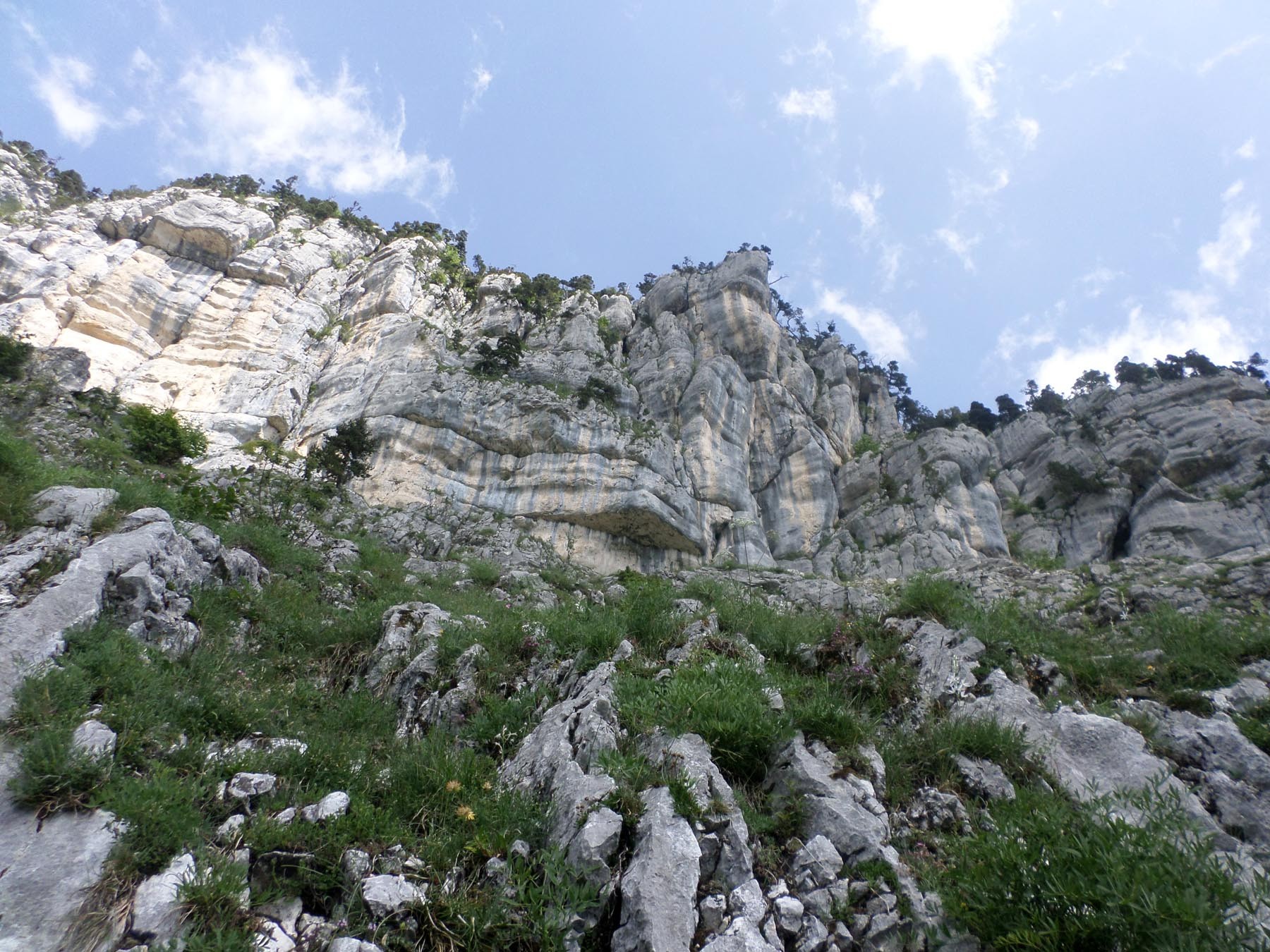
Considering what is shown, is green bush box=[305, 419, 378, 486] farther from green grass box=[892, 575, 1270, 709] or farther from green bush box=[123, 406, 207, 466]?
green grass box=[892, 575, 1270, 709]

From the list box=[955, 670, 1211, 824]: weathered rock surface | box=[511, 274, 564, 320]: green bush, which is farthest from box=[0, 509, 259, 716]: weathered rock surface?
box=[511, 274, 564, 320]: green bush

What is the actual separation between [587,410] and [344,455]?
955 centimetres

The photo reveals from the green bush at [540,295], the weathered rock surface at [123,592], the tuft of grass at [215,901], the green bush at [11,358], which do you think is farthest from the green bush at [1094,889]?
the green bush at [540,295]

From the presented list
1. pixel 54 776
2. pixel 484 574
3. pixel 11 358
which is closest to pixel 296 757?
pixel 54 776

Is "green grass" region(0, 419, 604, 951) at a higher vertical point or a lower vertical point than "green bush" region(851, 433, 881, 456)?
lower

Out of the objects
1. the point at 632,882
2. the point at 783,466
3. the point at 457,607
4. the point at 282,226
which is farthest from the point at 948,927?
the point at 282,226

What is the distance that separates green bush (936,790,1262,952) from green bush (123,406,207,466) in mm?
19229

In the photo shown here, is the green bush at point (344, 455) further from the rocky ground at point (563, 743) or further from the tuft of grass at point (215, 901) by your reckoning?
the tuft of grass at point (215, 901)

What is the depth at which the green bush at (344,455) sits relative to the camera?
22.4 m

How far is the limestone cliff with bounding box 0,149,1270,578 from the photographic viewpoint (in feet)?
85.2

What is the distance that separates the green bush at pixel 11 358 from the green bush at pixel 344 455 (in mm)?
7210

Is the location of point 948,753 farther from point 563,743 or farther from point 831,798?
point 563,743

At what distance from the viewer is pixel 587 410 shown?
28.3 meters

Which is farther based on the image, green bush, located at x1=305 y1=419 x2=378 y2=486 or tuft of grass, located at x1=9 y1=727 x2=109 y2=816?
green bush, located at x1=305 y1=419 x2=378 y2=486
